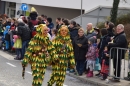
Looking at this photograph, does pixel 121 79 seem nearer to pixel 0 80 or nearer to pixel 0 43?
pixel 0 80

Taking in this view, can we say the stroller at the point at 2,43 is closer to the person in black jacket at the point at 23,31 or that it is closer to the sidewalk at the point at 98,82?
the person in black jacket at the point at 23,31

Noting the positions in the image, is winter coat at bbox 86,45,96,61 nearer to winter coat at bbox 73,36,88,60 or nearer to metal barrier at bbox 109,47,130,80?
winter coat at bbox 73,36,88,60

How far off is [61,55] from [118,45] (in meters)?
2.72

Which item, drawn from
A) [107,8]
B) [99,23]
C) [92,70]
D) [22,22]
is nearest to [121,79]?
[92,70]

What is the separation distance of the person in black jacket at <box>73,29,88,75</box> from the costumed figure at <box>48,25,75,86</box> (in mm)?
3312

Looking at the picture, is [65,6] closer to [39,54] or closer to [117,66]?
[117,66]

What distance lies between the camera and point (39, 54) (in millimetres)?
8922

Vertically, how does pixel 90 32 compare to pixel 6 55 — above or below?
above

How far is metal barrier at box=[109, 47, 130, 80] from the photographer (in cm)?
1130

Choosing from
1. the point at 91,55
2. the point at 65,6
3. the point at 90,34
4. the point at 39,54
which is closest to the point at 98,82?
the point at 91,55

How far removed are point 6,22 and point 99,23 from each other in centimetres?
1015

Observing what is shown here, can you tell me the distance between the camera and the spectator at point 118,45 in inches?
441

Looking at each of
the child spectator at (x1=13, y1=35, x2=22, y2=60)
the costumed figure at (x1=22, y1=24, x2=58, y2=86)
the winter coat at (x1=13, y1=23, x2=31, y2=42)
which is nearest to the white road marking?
the child spectator at (x1=13, y1=35, x2=22, y2=60)

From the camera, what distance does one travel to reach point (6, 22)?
19.6m
